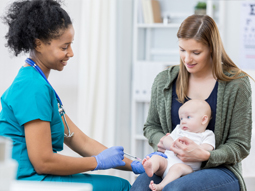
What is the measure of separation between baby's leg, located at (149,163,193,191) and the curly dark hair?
28.3 inches

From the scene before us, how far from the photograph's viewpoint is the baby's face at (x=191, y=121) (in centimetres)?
151

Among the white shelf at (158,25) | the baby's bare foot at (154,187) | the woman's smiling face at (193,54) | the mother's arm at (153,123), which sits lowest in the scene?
the baby's bare foot at (154,187)

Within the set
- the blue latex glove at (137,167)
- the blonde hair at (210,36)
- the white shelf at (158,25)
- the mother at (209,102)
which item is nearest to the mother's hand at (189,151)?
the mother at (209,102)

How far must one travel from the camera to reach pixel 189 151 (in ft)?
4.61

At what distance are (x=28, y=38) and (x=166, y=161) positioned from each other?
2.51 ft

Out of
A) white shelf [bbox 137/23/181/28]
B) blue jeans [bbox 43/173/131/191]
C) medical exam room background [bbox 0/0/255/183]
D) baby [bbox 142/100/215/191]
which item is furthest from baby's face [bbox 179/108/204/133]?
white shelf [bbox 137/23/181/28]

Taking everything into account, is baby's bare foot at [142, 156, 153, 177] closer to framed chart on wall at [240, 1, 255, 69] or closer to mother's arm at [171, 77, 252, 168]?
mother's arm at [171, 77, 252, 168]

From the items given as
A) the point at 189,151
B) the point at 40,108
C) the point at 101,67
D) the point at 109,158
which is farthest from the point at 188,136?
the point at 101,67

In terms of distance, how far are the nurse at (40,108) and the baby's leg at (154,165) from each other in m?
0.15

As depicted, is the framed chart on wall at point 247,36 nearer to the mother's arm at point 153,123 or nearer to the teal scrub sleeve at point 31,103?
the mother's arm at point 153,123

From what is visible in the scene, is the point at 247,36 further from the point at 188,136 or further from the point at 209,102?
the point at 188,136

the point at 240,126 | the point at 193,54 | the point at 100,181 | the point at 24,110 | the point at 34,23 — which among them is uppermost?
the point at 34,23

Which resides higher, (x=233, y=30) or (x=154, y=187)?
(x=233, y=30)

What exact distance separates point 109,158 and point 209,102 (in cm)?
52
